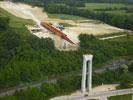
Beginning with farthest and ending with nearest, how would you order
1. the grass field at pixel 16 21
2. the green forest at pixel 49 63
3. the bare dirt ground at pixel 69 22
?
the bare dirt ground at pixel 69 22 < the grass field at pixel 16 21 < the green forest at pixel 49 63

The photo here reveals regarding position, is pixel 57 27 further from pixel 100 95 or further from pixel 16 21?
pixel 100 95

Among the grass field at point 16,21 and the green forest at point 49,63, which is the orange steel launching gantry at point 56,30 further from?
the grass field at point 16,21

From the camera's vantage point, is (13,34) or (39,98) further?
(13,34)

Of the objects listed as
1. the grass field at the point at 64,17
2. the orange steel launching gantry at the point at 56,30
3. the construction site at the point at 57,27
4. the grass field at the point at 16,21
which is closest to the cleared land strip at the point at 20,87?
the construction site at the point at 57,27

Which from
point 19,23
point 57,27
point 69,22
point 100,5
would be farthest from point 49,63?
point 100,5

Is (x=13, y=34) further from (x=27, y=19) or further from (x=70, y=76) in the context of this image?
(x=27, y=19)

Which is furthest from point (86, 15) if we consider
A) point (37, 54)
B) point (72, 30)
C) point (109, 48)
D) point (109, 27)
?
point (37, 54)
